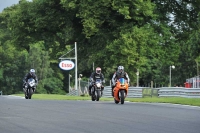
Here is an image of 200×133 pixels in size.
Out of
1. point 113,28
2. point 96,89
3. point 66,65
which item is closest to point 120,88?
point 96,89

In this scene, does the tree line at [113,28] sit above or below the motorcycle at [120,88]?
above

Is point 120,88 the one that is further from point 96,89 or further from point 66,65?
point 66,65

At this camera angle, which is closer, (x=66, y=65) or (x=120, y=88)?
(x=120, y=88)

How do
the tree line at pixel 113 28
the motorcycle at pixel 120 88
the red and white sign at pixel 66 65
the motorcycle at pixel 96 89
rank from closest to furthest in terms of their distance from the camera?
the motorcycle at pixel 120 88 < the motorcycle at pixel 96 89 < the tree line at pixel 113 28 < the red and white sign at pixel 66 65

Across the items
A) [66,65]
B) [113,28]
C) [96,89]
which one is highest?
[113,28]

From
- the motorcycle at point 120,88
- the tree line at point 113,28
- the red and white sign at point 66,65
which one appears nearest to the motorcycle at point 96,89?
the motorcycle at point 120,88

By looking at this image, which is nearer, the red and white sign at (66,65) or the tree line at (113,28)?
the tree line at (113,28)

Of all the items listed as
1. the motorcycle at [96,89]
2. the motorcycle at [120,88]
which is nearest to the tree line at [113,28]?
the motorcycle at [96,89]

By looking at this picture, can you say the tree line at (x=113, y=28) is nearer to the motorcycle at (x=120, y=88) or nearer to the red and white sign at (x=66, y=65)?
the red and white sign at (x=66, y=65)

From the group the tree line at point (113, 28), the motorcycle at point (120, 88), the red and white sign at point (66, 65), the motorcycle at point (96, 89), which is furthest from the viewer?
the red and white sign at point (66, 65)

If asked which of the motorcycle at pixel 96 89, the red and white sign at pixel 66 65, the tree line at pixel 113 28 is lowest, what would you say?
the motorcycle at pixel 96 89

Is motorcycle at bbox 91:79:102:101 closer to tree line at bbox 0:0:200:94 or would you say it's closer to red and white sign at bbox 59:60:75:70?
tree line at bbox 0:0:200:94

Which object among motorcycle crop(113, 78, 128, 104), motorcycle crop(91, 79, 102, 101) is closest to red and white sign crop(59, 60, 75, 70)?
motorcycle crop(91, 79, 102, 101)

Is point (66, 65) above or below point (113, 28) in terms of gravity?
below
